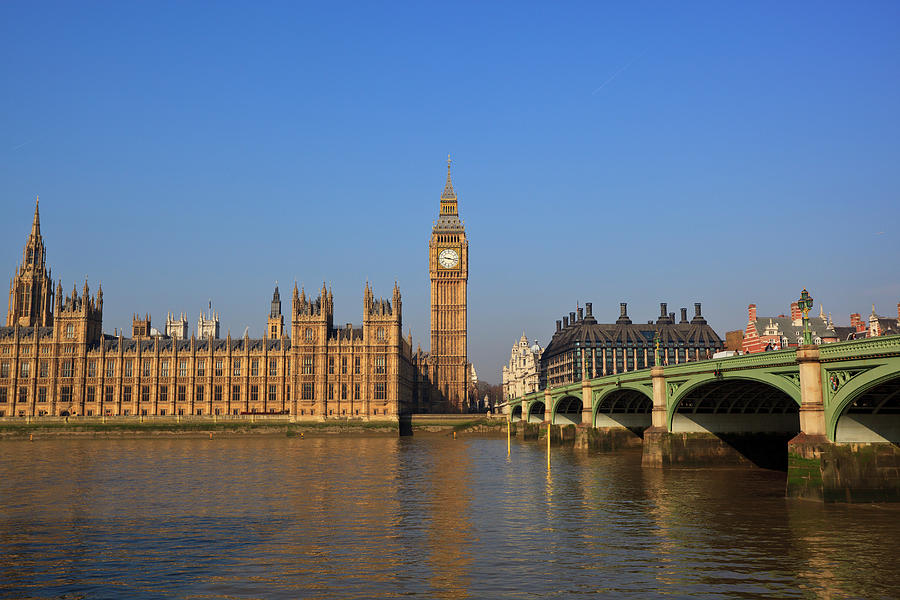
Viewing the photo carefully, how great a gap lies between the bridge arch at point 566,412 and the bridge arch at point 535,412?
12975mm

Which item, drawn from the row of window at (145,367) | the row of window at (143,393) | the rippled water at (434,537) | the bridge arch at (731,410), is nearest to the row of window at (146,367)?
the row of window at (145,367)

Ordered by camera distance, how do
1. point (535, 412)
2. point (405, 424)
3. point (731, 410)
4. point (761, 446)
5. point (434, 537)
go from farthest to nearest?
point (405, 424)
point (535, 412)
point (761, 446)
point (731, 410)
point (434, 537)

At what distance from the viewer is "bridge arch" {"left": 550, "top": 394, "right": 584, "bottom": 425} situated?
362ft

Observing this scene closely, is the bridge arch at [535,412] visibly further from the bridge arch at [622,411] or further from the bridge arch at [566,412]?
the bridge arch at [622,411]

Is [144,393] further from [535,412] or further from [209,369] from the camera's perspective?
[535,412]

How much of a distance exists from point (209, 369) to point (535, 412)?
6508 cm

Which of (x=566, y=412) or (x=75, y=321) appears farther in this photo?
(x=75, y=321)

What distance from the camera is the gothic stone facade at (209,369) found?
14850 centimetres

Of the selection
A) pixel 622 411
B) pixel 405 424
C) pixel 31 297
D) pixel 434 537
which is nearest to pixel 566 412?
pixel 622 411

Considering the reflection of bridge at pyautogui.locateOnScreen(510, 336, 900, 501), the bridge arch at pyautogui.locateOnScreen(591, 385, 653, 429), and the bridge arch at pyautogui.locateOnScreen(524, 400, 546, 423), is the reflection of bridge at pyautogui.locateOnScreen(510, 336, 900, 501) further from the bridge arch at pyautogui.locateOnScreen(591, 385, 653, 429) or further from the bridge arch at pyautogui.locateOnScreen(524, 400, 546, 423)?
the bridge arch at pyautogui.locateOnScreen(524, 400, 546, 423)

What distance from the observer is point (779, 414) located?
222 ft

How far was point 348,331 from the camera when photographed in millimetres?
151875

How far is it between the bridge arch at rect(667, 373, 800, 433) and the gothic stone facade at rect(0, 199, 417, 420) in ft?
286

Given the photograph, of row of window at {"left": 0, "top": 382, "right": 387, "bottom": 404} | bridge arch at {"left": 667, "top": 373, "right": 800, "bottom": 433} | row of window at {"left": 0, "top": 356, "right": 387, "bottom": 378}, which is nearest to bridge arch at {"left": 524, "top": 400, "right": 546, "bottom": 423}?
row of window at {"left": 0, "top": 382, "right": 387, "bottom": 404}
